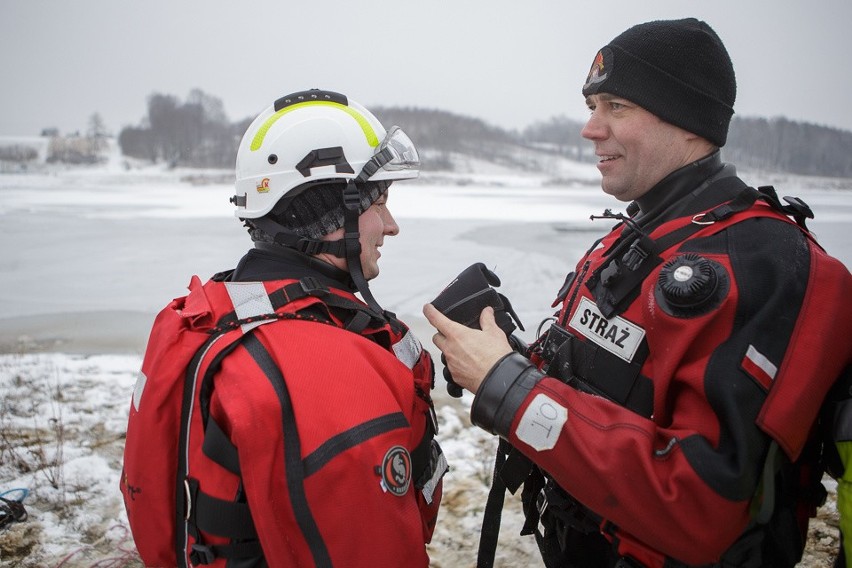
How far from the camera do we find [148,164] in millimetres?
61719

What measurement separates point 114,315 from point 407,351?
6.88m

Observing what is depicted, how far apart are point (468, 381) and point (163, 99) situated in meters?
92.0

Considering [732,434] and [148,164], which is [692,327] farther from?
[148,164]

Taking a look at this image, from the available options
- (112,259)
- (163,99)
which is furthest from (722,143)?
(163,99)

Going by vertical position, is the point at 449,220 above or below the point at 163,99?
below

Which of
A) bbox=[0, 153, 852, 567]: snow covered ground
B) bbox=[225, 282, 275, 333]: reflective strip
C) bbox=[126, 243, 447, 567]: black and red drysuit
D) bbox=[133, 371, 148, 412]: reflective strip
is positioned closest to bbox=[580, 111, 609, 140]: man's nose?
bbox=[126, 243, 447, 567]: black and red drysuit

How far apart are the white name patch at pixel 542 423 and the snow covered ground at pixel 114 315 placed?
6.84 feet

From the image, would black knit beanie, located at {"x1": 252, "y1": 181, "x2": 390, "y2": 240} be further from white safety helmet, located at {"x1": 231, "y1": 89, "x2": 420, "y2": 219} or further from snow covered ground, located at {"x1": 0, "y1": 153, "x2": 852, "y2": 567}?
snow covered ground, located at {"x1": 0, "y1": 153, "x2": 852, "y2": 567}

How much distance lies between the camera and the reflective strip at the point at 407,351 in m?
1.83


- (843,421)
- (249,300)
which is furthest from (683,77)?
(249,300)

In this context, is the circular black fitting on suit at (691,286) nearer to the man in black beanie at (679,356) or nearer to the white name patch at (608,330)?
the man in black beanie at (679,356)

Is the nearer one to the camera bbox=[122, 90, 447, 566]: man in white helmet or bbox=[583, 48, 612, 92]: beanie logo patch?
bbox=[122, 90, 447, 566]: man in white helmet

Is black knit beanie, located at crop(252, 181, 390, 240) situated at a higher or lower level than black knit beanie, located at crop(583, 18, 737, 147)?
lower

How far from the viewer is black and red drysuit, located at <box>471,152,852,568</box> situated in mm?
1340
